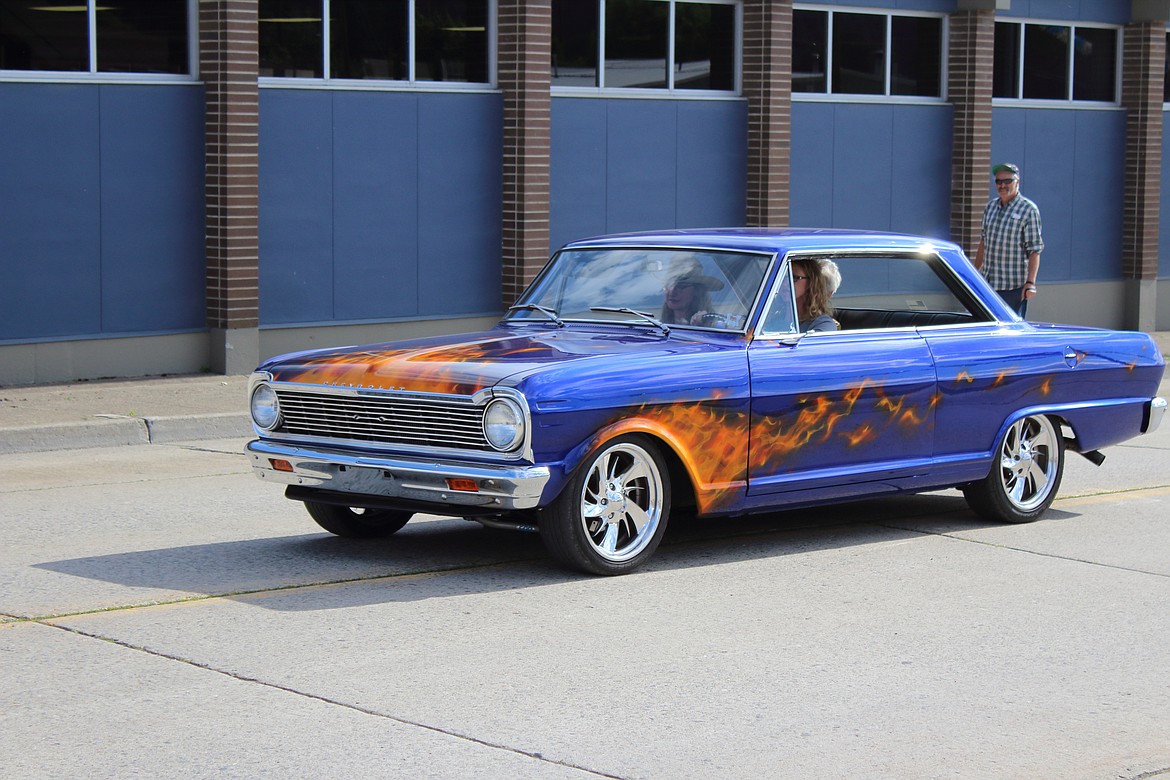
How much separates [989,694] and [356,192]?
12348mm

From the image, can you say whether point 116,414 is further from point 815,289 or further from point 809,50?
point 809,50

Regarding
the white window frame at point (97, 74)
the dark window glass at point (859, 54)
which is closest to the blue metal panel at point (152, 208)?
the white window frame at point (97, 74)

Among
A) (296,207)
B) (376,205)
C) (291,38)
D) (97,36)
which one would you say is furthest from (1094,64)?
(97,36)

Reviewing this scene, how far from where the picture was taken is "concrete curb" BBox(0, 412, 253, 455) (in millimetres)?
12438

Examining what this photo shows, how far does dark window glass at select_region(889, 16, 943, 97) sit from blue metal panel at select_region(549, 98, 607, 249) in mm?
5061

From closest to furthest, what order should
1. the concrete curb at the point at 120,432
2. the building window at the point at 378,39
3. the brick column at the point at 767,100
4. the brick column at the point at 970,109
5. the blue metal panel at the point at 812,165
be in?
the concrete curb at the point at 120,432
the building window at the point at 378,39
the brick column at the point at 767,100
the blue metal panel at the point at 812,165
the brick column at the point at 970,109

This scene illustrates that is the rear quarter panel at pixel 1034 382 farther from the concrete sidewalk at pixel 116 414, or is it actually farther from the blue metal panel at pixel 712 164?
the blue metal panel at pixel 712 164

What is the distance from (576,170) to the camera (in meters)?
19.2

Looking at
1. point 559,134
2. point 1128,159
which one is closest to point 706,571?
point 559,134

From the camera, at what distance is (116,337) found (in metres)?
15.9

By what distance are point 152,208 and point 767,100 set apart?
7815 millimetres

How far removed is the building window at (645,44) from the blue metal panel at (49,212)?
5.58 metres

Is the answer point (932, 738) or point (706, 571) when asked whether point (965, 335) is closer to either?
point (706, 571)

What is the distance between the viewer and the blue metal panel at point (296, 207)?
1672 cm
